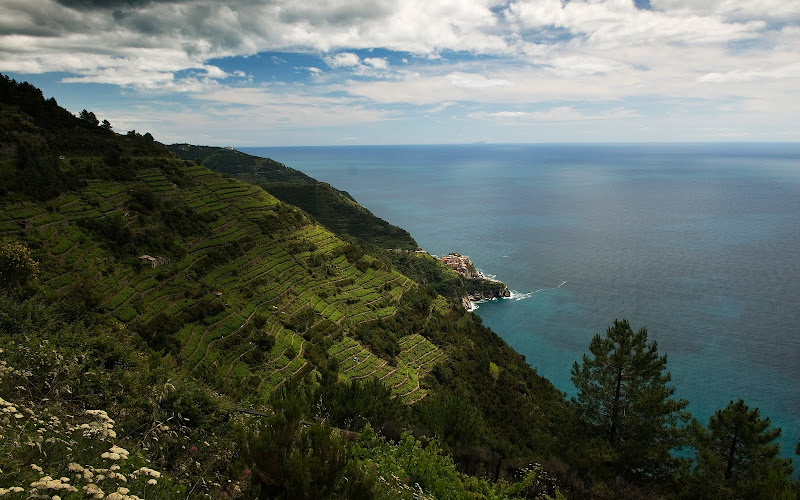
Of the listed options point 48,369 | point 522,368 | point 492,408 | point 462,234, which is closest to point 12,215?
point 48,369

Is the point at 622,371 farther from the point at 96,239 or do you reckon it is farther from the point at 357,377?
the point at 96,239

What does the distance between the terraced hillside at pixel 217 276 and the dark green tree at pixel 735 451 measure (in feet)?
56.0

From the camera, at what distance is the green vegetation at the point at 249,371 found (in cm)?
610

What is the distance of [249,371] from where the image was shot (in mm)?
26266

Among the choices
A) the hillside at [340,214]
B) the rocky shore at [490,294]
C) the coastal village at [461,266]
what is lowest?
the rocky shore at [490,294]

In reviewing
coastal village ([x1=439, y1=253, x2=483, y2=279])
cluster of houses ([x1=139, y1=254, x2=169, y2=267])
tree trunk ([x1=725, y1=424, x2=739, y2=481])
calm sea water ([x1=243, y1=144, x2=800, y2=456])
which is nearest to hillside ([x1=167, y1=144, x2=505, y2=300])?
coastal village ([x1=439, y1=253, x2=483, y2=279])

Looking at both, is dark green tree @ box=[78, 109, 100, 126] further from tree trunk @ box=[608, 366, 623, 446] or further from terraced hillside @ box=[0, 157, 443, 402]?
tree trunk @ box=[608, 366, 623, 446]

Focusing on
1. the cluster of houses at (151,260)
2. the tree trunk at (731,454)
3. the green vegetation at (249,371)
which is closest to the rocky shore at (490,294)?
the green vegetation at (249,371)

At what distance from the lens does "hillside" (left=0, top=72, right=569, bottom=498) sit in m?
7.77

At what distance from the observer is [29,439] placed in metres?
5.40

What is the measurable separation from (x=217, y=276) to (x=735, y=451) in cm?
3309

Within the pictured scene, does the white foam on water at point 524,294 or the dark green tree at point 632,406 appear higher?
the dark green tree at point 632,406

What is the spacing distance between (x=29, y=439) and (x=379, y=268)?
42980 millimetres

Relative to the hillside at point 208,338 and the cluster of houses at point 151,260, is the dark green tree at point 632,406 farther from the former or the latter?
the cluster of houses at point 151,260
